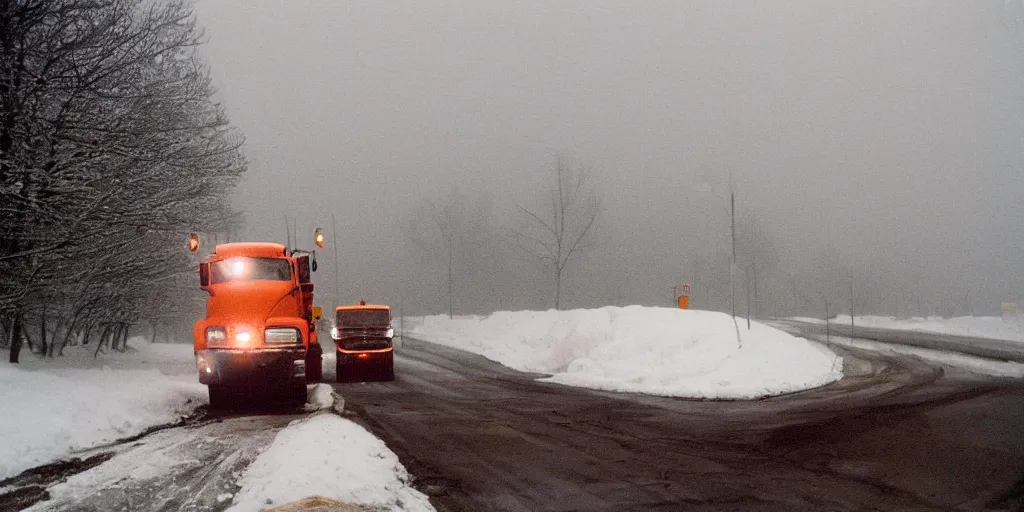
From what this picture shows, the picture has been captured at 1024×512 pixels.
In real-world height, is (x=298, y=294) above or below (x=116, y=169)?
below

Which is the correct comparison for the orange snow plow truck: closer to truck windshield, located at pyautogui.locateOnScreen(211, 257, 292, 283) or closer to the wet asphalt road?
truck windshield, located at pyautogui.locateOnScreen(211, 257, 292, 283)

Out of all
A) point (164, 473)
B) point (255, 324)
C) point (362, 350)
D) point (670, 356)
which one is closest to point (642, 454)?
point (164, 473)

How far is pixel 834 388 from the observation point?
52.7 ft

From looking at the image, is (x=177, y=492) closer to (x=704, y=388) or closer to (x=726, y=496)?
(x=726, y=496)

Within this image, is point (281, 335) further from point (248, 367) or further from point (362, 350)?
point (362, 350)

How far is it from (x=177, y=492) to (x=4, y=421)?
417 centimetres

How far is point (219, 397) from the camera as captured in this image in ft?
46.3

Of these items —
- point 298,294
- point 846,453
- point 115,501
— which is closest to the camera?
point 115,501

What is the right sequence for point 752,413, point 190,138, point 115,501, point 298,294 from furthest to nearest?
1. point 298,294
2. point 190,138
3. point 752,413
4. point 115,501

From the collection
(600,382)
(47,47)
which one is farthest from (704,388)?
(47,47)

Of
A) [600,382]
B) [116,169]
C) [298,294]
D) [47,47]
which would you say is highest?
[47,47]

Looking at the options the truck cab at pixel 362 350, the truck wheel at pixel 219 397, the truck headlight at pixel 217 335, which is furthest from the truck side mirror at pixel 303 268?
the truck cab at pixel 362 350

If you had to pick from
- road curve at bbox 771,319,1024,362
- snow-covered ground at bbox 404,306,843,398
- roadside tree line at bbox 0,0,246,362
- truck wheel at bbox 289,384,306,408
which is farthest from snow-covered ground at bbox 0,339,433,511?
road curve at bbox 771,319,1024,362

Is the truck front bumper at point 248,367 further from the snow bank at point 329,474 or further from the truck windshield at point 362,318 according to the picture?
the truck windshield at point 362,318
